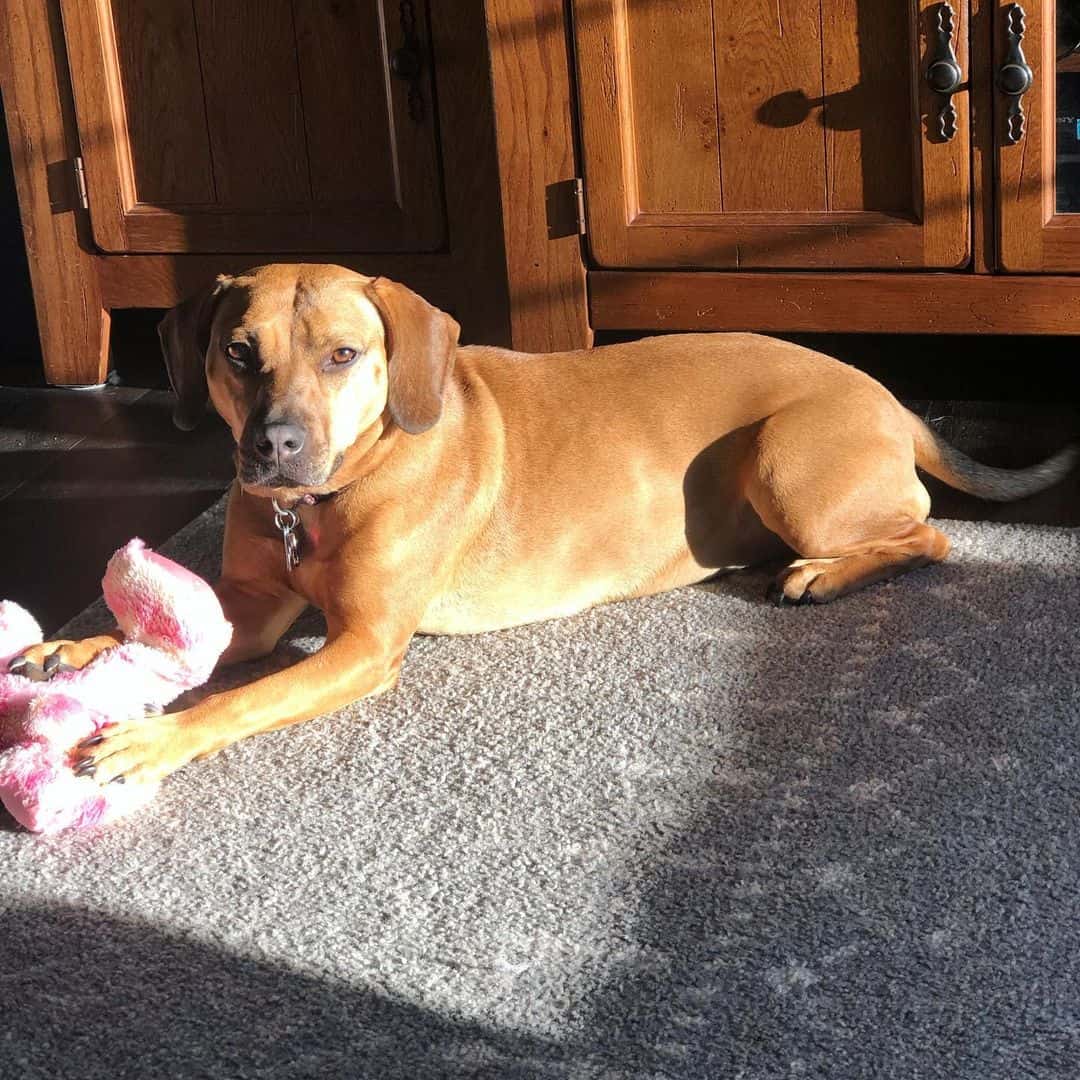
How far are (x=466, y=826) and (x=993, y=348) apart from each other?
215 centimetres

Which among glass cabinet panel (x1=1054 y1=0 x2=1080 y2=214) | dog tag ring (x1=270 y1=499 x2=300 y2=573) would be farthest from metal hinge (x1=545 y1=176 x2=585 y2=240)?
dog tag ring (x1=270 y1=499 x2=300 y2=573)

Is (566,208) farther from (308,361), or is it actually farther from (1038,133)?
(308,361)

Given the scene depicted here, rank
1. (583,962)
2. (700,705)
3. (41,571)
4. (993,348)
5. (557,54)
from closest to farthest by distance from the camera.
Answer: (583,962), (700,705), (41,571), (557,54), (993,348)

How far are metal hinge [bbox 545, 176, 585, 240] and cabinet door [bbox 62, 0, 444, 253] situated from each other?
1.42 feet

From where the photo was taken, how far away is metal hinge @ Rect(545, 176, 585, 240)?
10.9ft

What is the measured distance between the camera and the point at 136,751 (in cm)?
206

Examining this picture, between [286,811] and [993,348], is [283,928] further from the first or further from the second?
[993,348]

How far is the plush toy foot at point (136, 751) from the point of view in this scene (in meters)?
2.03

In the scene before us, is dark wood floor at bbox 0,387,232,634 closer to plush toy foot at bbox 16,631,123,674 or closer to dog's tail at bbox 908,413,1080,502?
plush toy foot at bbox 16,631,123,674

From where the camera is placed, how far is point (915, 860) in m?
1.89

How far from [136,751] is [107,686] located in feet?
0.50

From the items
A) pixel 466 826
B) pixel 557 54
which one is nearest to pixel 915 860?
pixel 466 826

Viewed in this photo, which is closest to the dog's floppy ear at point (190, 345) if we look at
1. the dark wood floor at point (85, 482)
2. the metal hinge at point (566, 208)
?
the dark wood floor at point (85, 482)

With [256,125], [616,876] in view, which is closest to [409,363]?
[616,876]
